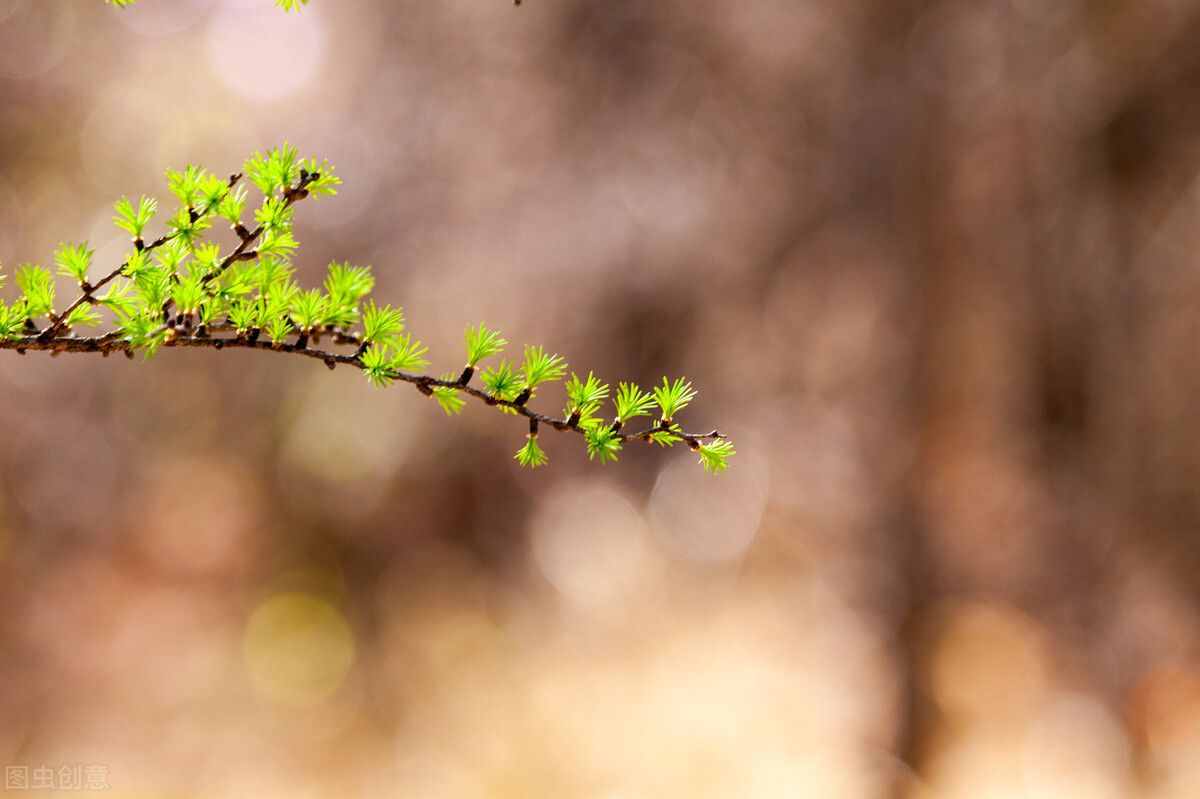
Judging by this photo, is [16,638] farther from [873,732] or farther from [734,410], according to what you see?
[873,732]

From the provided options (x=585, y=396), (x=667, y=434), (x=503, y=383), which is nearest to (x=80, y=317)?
(x=503, y=383)

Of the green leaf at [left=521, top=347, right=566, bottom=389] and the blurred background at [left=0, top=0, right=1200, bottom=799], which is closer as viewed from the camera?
the green leaf at [left=521, top=347, right=566, bottom=389]

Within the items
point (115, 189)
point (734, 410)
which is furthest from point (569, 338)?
point (115, 189)

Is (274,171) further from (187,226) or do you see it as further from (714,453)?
(714,453)

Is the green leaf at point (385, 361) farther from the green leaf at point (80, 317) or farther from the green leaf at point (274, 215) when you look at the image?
the green leaf at point (80, 317)

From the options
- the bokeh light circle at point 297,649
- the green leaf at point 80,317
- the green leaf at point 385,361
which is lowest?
the green leaf at point 385,361

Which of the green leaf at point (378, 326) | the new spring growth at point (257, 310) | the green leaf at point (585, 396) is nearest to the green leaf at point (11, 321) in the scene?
the new spring growth at point (257, 310)

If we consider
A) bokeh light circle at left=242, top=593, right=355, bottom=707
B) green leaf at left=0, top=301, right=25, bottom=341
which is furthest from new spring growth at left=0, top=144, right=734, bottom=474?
bokeh light circle at left=242, top=593, right=355, bottom=707

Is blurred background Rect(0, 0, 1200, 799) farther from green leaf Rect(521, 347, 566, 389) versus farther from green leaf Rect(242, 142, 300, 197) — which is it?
green leaf Rect(242, 142, 300, 197)
